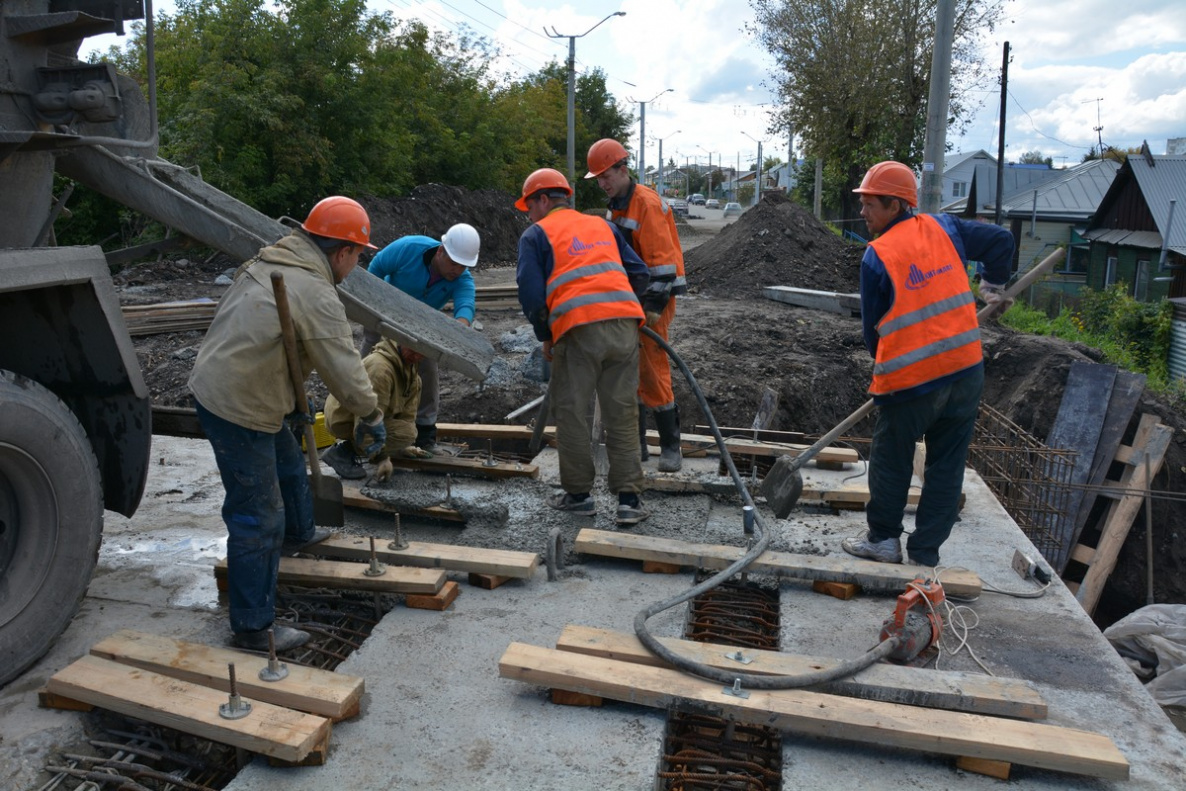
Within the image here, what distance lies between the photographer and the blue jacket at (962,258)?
157 inches

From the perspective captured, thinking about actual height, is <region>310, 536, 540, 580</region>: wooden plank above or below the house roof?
below

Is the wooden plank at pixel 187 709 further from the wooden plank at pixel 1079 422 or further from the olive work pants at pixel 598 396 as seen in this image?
the wooden plank at pixel 1079 422

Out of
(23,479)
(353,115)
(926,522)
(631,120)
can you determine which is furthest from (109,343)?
→ (631,120)

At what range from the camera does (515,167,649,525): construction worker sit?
175 inches

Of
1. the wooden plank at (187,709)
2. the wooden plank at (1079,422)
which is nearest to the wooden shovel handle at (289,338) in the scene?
the wooden plank at (187,709)

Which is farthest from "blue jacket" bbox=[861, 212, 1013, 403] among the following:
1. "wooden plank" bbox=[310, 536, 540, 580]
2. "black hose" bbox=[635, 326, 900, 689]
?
"wooden plank" bbox=[310, 536, 540, 580]

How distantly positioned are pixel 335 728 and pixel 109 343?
1734 mm

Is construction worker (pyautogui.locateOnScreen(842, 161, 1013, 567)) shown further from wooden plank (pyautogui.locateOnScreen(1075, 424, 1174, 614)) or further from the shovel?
wooden plank (pyautogui.locateOnScreen(1075, 424, 1174, 614))

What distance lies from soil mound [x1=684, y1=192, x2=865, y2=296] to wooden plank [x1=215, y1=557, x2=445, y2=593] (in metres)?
13.4

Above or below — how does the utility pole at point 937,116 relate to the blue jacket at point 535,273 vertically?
above

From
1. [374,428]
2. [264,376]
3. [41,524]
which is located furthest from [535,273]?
[41,524]

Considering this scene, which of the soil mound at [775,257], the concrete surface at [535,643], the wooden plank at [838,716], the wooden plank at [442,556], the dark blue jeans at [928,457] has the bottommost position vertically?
the concrete surface at [535,643]

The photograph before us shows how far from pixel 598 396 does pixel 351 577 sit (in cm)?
158

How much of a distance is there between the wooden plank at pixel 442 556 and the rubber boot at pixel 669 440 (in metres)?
1.52
